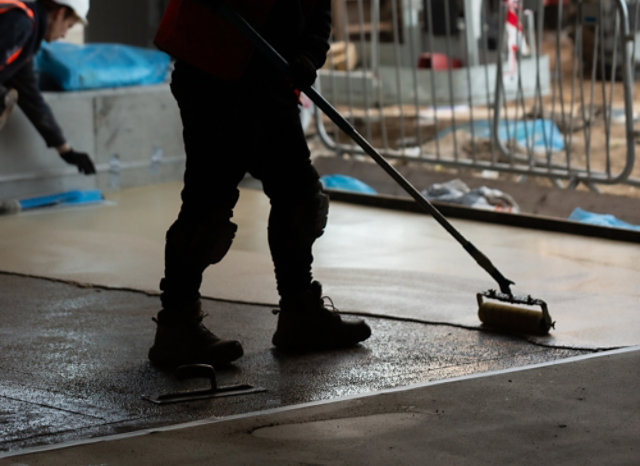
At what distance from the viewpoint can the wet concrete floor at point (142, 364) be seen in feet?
12.1

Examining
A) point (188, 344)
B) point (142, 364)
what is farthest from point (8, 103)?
point (188, 344)

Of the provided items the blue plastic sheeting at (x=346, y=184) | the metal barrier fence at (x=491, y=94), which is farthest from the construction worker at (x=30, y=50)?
the metal barrier fence at (x=491, y=94)

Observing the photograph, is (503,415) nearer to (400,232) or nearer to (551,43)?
(400,232)

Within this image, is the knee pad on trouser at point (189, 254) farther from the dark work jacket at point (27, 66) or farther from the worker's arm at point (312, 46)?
the dark work jacket at point (27, 66)

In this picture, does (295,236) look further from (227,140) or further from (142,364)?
(142,364)

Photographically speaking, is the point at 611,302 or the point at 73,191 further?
the point at 73,191

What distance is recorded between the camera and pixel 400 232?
6.71 meters

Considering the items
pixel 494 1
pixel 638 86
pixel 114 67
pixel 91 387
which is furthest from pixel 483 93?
pixel 91 387

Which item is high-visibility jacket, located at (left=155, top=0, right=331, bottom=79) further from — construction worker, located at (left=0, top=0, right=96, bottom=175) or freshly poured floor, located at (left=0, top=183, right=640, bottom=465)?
construction worker, located at (left=0, top=0, right=96, bottom=175)

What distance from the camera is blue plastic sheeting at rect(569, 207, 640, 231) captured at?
22.5ft

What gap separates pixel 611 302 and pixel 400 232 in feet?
6.01

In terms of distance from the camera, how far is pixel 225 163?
414cm

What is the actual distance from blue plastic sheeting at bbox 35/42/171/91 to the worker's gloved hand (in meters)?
4.24

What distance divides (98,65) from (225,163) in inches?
170
